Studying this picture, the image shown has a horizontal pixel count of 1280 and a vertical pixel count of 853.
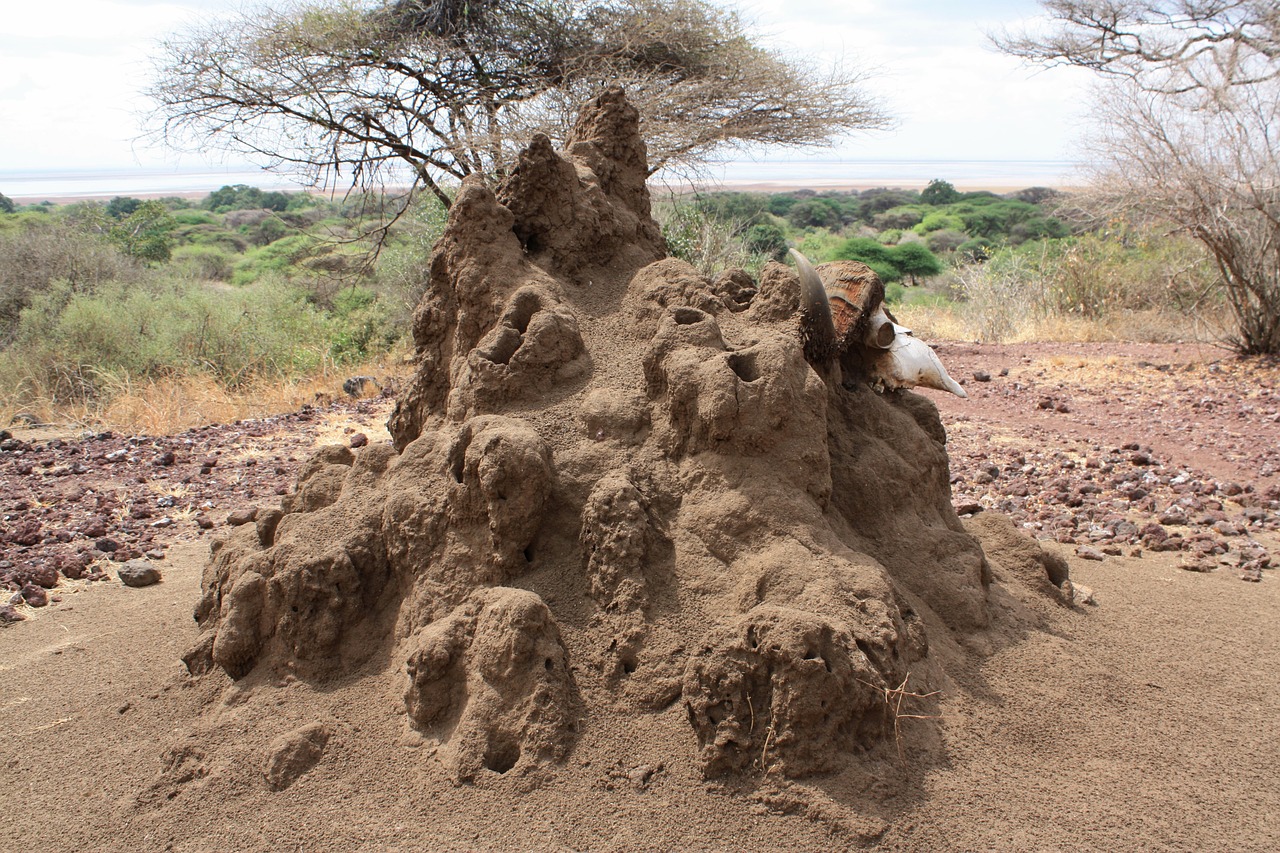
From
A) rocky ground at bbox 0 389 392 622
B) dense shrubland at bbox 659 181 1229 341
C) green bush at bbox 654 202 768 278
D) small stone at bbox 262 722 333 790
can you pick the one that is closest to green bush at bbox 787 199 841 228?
dense shrubland at bbox 659 181 1229 341

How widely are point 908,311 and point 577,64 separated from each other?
8964mm

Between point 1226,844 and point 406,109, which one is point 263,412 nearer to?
point 406,109

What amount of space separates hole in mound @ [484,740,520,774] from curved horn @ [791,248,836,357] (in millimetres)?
1605

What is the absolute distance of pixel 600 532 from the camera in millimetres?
2729

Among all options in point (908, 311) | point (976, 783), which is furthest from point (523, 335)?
point (908, 311)

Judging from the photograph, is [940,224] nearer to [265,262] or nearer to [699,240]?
[265,262]

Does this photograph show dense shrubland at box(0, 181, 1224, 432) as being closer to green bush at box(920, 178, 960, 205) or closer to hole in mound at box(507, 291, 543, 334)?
hole in mound at box(507, 291, 543, 334)

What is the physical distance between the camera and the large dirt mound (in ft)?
7.97

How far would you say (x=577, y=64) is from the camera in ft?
41.0

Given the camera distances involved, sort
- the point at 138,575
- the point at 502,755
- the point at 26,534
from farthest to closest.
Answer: the point at 26,534 → the point at 138,575 → the point at 502,755

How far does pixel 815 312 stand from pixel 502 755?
1655 mm

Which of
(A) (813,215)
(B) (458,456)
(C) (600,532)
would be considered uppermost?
(B) (458,456)

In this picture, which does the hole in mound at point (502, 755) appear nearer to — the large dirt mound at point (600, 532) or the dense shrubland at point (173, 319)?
the large dirt mound at point (600, 532)

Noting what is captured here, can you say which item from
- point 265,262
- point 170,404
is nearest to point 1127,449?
point 170,404
